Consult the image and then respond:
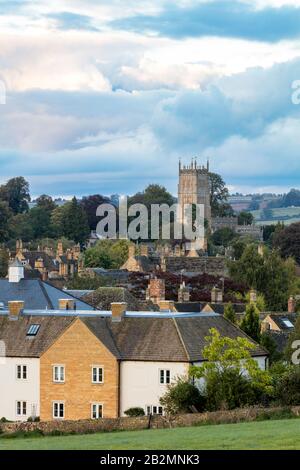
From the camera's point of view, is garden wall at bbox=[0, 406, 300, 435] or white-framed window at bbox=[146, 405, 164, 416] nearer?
garden wall at bbox=[0, 406, 300, 435]

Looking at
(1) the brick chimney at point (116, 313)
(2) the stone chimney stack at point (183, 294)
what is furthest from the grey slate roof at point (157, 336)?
(2) the stone chimney stack at point (183, 294)

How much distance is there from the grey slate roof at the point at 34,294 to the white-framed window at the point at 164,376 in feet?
55.0

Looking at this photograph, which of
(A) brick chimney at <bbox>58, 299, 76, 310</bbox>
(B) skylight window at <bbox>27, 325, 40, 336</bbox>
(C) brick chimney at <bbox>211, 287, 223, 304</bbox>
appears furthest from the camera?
(C) brick chimney at <bbox>211, 287, 223, 304</bbox>

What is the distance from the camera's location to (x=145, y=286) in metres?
116

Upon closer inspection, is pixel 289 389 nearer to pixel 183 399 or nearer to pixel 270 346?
pixel 183 399

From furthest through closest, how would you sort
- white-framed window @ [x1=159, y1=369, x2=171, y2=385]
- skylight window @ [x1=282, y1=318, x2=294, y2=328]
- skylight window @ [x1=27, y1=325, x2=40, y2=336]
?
skylight window @ [x1=282, y1=318, x2=294, y2=328], skylight window @ [x1=27, y1=325, x2=40, y2=336], white-framed window @ [x1=159, y1=369, x2=171, y2=385]

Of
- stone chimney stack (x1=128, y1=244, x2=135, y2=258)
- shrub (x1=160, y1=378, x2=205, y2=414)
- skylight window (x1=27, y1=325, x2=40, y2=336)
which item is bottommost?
shrub (x1=160, y1=378, x2=205, y2=414)

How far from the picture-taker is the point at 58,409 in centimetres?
6109

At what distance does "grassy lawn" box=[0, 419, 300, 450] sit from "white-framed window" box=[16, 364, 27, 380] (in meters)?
16.0

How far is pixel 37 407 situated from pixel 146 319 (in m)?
5.89

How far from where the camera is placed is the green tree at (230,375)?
55719mm

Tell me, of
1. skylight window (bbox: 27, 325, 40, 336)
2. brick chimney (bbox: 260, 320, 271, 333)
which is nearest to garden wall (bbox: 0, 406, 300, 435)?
skylight window (bbox: 27, 325, 40, 336)

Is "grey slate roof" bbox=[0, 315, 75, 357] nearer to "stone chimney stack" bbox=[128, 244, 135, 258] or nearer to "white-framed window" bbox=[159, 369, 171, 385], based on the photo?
"white-framed window" bbox=[159, 369, 171, 385]

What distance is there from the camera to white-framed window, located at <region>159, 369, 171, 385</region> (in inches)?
2356
